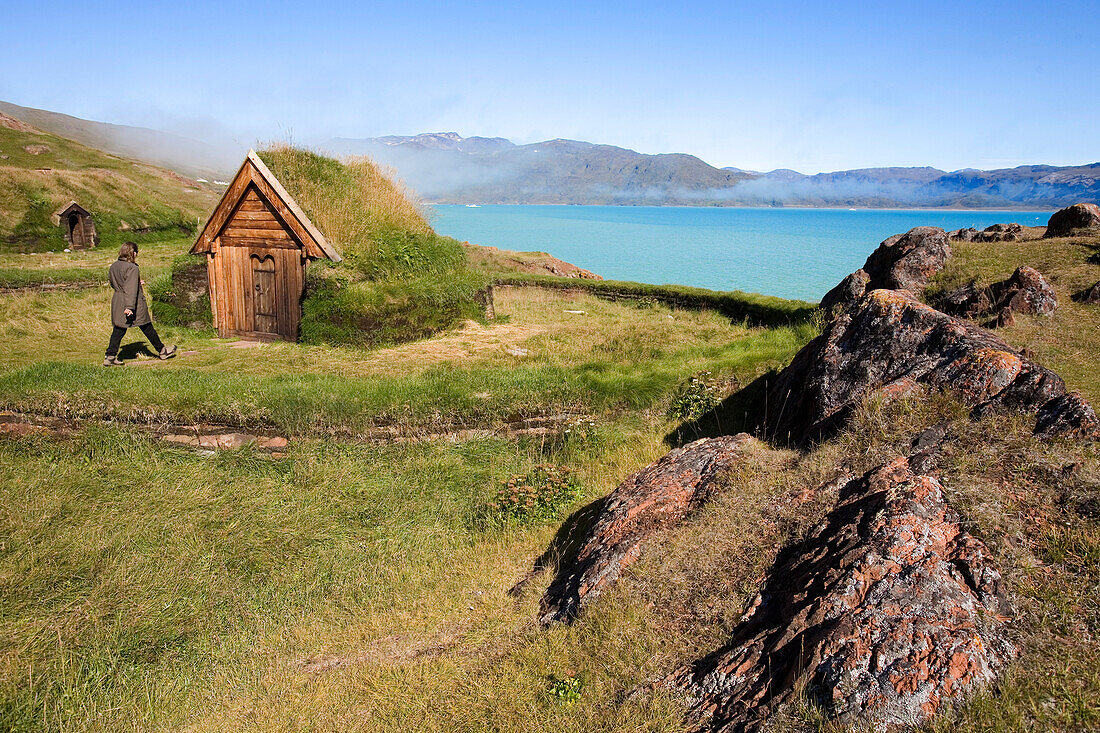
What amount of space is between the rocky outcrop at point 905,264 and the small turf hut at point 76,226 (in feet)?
118

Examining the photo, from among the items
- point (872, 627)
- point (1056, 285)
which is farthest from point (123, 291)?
point (1056, 285)

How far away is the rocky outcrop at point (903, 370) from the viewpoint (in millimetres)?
4844

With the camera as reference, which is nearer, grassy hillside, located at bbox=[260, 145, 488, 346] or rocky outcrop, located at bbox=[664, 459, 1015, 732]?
rocky outcrop, located at bbox=[664, 459, 1015, 732]

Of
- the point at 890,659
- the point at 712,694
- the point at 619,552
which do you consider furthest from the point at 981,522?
the point at 619,552

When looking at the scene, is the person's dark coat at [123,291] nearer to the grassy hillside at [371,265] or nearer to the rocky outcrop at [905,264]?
the grassy hillside at [371,265]

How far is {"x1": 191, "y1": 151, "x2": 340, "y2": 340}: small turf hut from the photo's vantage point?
14.1 m

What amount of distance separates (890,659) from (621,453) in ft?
17.3

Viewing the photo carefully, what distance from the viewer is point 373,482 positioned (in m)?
8.00

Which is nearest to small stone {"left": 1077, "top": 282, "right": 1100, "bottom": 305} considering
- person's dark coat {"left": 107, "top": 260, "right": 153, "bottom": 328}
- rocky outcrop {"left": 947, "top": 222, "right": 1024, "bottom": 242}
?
rocky outcrop {"left": 947, "top": 222, "right": 1024, "bottom": 242}

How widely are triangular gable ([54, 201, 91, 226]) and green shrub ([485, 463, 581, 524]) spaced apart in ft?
116

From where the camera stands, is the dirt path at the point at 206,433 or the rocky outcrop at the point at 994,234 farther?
the rocky outcrop at the point at 994,234

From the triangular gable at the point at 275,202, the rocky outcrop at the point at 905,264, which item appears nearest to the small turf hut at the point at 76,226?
the triangular gable at the point at 275,202

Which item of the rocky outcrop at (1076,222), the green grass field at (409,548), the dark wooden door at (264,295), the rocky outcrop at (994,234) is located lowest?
the green grass field at (409,548)

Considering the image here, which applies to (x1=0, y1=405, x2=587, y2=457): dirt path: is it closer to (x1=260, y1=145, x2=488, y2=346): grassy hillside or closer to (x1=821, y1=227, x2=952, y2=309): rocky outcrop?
(x1=260, y1=145, x2=488, y2=346): grassy hillside
